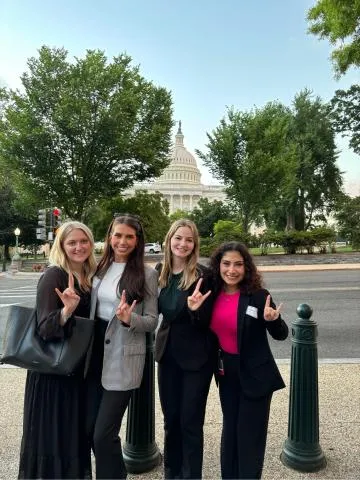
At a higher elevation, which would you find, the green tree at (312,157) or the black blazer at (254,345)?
the green tree at (312,157)

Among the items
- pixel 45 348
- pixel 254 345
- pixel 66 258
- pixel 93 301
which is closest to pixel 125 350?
pixel 93 301

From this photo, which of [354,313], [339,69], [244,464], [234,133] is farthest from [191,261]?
[234,133]

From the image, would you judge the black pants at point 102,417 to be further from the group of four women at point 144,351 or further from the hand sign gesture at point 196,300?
the hand sign gesture at point 196,300

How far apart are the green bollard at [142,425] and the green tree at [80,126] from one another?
85.1ft

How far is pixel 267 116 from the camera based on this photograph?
3209 centimetres

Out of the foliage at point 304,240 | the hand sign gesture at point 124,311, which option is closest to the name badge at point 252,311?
the hand sign gesture at point 124,311

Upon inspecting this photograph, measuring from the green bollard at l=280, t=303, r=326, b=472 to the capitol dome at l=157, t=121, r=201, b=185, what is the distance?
11372 cm

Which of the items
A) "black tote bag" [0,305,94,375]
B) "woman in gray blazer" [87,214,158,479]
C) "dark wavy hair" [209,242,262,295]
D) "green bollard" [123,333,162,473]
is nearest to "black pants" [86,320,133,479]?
"woman in gray blazer" [87,214,158,479]

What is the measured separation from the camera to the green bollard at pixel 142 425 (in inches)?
123

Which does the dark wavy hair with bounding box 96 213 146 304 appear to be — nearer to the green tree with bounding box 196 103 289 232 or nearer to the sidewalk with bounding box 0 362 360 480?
the sidewalk with bounding box 0 362 360 480

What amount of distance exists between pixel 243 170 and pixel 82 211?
12.5 meters

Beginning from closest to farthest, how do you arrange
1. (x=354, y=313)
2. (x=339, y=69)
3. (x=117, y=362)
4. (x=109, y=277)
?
(x=117, y=362) → (x=109, y=277) → (x=354, y=313) → (x=339, y=69)

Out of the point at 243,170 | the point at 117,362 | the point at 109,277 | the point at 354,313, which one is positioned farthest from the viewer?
the point at 243,170

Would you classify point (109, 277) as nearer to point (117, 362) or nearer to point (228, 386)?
point (117, 362)
